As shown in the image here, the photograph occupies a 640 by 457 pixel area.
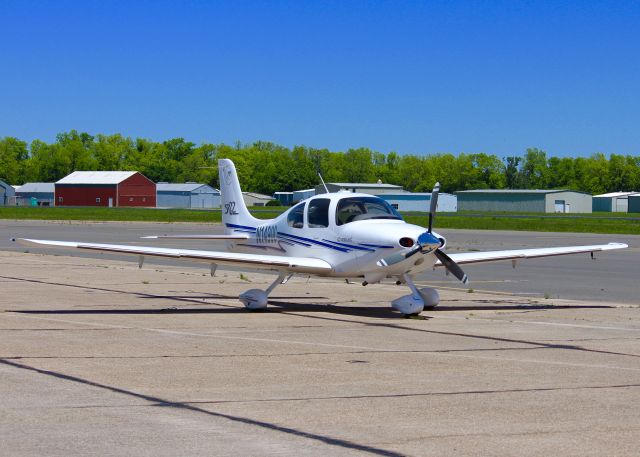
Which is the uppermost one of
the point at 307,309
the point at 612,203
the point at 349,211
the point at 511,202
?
the point at 511,202

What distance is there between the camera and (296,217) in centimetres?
1859

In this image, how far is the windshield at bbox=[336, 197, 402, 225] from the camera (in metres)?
17.6

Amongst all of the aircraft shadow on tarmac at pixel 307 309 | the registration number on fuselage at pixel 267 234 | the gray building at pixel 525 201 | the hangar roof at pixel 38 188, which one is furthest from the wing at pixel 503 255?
the hangar roof at pixel 38 188

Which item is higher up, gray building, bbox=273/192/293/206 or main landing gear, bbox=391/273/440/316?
gray building, bbox=273/192/293/206

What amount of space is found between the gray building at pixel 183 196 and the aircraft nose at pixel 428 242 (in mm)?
156234

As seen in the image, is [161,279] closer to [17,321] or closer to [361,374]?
[17,321]

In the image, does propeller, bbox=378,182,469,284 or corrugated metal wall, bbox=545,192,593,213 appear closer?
propeller, bbox=378,182,469,284

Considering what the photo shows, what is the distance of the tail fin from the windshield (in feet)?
10.5

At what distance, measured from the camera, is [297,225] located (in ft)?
60.8

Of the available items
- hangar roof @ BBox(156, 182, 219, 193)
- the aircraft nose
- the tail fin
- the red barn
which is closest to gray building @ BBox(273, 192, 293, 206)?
hangar roof @ BBox(156, 182, 219, 193)

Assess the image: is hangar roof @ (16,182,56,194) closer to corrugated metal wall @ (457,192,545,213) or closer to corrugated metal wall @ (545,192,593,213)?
corrugated metal wall @ (457,192,545,213)

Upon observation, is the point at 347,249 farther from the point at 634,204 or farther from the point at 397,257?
the point at 634,204

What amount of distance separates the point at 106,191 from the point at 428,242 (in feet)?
496

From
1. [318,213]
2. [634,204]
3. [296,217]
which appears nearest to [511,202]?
[634,204]
